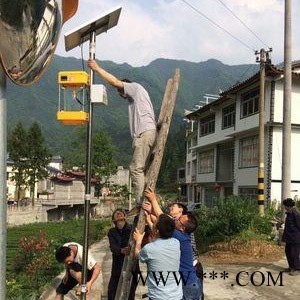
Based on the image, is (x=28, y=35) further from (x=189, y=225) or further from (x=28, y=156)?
(x=28, y=156)

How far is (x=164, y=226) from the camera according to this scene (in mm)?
4031

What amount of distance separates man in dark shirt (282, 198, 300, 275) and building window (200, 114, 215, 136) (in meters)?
23.9

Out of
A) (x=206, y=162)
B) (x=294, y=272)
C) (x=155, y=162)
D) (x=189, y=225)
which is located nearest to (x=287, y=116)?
(x=294, y=272)

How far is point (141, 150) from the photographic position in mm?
4504

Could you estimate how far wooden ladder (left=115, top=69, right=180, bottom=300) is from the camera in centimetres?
436

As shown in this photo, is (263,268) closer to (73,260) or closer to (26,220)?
(73,260)

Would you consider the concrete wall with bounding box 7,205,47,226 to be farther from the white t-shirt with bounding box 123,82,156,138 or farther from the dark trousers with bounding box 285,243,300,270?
the white t-shirt with bounding box 123,82,156,138

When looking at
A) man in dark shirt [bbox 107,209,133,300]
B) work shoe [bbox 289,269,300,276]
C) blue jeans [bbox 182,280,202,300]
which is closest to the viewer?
blue jeans [bbox 182,280,202,300]

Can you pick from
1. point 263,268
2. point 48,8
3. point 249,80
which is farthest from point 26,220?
point 48,8

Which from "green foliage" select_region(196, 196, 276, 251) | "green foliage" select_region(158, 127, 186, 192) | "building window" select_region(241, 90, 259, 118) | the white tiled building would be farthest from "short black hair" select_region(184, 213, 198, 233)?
"green foliage" select_region(158, 127, 186, 192)

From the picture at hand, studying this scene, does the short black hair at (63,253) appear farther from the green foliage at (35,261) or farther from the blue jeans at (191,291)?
the green foliage at (35,261)

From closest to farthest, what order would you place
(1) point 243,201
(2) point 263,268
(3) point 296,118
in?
1. (2) point 263,268
2. (1) point 243,201
3. (3) point 296,118

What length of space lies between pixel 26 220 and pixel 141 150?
39145 millimetres

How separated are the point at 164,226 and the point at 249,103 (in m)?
23.6
